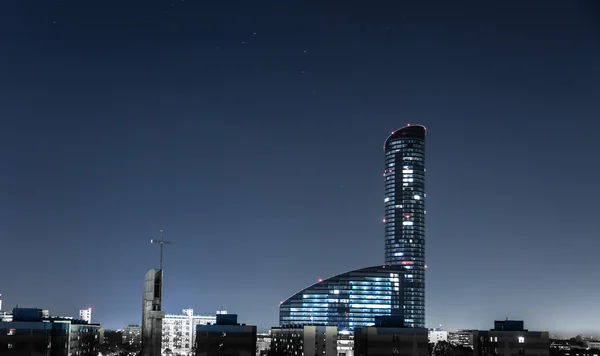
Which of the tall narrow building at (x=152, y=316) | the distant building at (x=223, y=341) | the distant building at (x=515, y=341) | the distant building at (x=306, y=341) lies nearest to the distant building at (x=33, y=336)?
the distant building at (x=223, y=341)

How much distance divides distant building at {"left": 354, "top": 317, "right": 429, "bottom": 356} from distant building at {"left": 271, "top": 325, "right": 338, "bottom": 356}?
8337cm

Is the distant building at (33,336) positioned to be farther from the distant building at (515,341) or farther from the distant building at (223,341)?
the distant building at (515,341)

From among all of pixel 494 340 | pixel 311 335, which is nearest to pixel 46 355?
pixel 494 340

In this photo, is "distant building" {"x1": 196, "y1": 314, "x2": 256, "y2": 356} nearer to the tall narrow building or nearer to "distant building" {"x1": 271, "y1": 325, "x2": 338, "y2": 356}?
the tall narrow building

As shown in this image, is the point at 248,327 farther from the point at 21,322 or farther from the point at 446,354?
the point at 446,354

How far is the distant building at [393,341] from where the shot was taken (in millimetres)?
92312

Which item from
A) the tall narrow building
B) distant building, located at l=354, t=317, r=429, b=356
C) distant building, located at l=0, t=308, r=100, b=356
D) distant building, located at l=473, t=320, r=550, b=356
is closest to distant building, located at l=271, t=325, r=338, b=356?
distant building, located at l=0, t=308, r=100, b=356

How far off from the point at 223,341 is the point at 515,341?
126 feet

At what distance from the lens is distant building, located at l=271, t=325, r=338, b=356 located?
176 metres

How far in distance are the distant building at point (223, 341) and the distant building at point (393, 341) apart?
14.7m

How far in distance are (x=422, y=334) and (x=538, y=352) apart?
1737 centimetres

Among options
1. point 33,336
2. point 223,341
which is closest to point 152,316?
point 223,341

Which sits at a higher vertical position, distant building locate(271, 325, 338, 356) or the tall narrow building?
the tall narrow building

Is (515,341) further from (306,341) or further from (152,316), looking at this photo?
(306,341)
